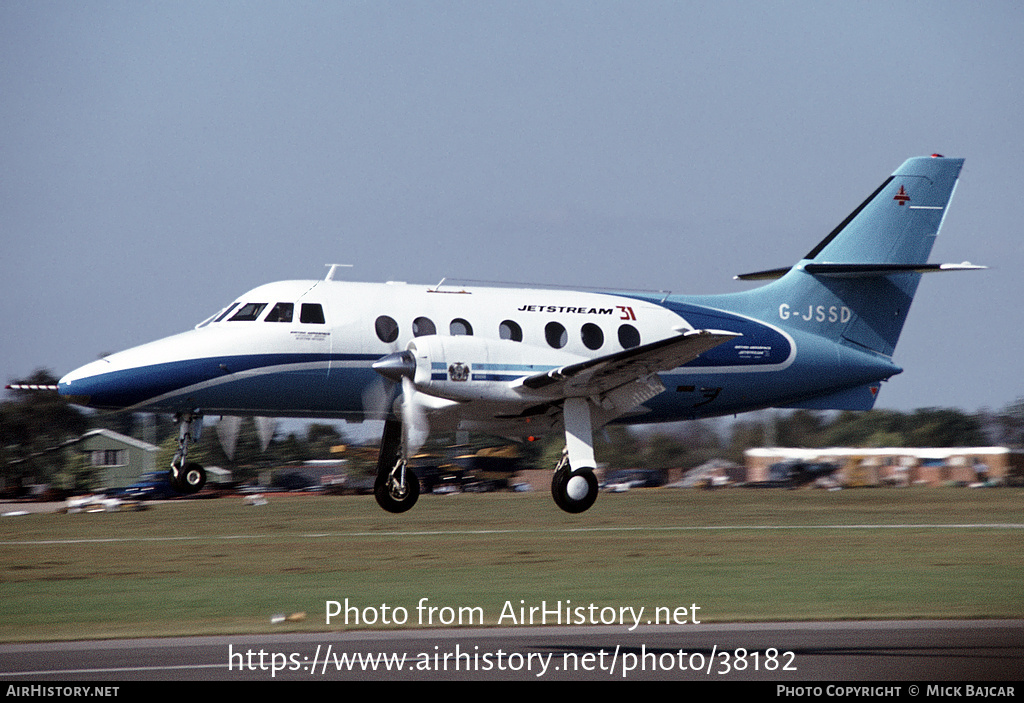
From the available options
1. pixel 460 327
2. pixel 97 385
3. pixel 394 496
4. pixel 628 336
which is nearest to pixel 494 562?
pixel 394 496

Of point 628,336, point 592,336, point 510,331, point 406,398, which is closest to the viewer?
point 406,398

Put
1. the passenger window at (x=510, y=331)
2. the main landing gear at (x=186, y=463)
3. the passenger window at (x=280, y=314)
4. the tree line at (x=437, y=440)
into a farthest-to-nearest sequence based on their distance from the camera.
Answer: the tree line at (x=437, y=440)
the passenger window at (x=510, y=331)
the passenger window at (x=280, y=314)
the main landing gear at (x=186, y=463)

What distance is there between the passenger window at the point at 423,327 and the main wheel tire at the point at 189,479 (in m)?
4.11

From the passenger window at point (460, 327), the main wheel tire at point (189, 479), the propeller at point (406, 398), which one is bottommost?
the main wheel tire at point (189, 479)

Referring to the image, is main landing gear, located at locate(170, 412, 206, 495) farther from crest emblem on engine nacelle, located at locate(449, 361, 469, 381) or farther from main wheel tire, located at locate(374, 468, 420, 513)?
crest emblem on engine nacelle, located at locate(449, 361, 469, 381)

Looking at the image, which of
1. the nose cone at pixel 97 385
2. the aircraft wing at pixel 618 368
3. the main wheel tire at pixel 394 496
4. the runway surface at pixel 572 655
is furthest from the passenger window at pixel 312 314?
the runway surface at pixel 572 655

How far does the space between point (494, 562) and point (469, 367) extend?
37.7 feet

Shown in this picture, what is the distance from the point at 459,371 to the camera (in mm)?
18453

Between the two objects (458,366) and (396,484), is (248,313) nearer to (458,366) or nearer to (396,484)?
(458,366)

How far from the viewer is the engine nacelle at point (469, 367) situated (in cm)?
1831

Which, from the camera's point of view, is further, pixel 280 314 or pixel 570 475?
pixel 570 475

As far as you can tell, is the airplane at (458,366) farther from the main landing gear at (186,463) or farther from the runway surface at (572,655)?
the runway surface at (572,655)

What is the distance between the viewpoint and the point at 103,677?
1531 centimetres
